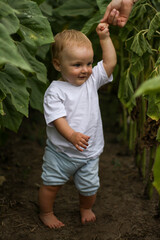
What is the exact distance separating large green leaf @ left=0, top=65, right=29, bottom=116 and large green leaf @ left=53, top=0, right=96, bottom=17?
930 millimetres

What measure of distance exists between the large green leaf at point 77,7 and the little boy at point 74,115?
564 millimetres

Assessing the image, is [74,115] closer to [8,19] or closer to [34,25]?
[34,25]

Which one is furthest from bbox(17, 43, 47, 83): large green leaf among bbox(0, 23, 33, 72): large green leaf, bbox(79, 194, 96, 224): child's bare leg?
bbox(79, 194, 96, 224): child's bare leg

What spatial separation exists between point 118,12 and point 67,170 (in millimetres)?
753

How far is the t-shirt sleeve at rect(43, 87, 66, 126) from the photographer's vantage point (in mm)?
1538

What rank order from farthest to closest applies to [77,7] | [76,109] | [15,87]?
[77,7], [76,109], [15,87]

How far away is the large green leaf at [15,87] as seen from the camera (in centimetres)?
125

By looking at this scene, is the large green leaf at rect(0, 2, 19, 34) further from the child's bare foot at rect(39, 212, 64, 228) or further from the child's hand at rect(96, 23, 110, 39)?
the child's bare foot at rect(39, 212, 64, 228)

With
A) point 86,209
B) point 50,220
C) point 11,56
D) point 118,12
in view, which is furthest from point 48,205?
point 11,56

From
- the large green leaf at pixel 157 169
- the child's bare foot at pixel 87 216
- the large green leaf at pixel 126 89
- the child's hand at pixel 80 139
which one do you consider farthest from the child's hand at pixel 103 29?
the large green leaf at pixel 157 169

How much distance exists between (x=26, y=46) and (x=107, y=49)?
1.32 feet

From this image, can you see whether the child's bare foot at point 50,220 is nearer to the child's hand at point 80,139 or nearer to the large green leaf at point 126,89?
the child's hand at point 80,139

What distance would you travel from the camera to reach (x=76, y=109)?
5.32 ft

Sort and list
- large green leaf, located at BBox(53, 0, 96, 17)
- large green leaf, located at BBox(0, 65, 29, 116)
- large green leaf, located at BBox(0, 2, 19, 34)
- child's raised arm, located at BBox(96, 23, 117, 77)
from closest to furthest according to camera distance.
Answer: large green leaf, located at BBox(0, 2, 19, 34), large green leaf, located at BBox(0, 65, 29, 116), child's raised arm, located at BBox(96, 23, 117, 77), large green leaf, located at BBox(53, 0, 96, 17)
